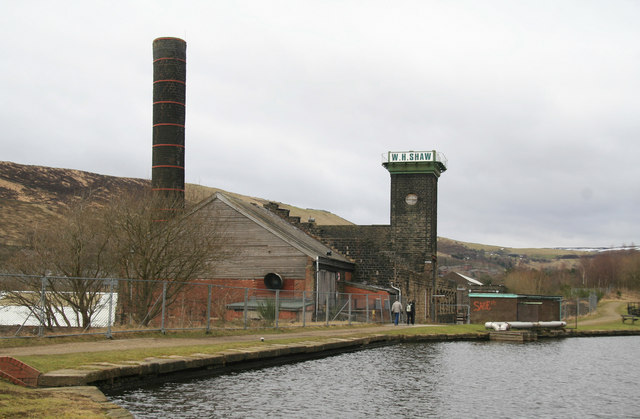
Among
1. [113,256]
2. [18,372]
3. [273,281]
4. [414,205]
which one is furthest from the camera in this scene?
[414,205]

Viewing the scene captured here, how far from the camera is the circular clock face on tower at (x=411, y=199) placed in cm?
5916

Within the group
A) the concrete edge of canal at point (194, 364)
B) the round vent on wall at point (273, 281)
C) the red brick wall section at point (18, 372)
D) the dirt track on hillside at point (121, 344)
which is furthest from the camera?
the round vent on wall at point (273, 281)

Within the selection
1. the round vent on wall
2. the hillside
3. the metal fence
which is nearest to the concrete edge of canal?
the metal fence

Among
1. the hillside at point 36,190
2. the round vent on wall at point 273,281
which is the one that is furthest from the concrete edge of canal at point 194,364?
the hillside at point 36,190

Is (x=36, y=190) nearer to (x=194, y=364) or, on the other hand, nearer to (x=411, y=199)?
(x=411, y=199)

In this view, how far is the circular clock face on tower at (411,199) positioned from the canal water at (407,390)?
3664 centimetres

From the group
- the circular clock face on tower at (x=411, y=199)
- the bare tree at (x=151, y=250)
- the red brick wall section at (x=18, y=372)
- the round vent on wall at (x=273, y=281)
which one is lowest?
the red brick wall section at (x=18, y=372)

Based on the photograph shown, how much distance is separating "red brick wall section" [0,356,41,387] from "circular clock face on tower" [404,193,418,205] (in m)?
49.4

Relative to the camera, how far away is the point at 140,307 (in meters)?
24.0

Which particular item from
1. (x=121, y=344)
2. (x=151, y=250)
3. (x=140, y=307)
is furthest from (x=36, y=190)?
(x=121, y=344)

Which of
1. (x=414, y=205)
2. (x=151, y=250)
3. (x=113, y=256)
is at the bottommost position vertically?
(x=113, y=256)

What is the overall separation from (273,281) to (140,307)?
43.3ft

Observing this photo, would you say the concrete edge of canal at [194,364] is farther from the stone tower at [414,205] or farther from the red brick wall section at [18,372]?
the stone tower at [414,205]

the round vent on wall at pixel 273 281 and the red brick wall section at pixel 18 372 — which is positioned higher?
the round vent on wall at pixel 273 281
